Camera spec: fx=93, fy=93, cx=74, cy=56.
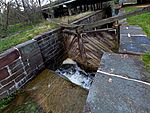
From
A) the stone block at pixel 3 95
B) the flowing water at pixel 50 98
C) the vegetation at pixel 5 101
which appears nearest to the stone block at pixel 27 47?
the flowing water at pixel 50 98

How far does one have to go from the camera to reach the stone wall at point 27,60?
8.57 ft

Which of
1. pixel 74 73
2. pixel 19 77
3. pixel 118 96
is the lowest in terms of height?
pixel 74 73

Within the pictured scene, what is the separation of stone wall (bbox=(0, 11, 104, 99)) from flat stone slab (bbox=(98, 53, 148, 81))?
8.82 ft

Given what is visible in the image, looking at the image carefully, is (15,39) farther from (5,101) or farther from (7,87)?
(5,101)

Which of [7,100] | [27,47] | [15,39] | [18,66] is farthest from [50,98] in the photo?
[15,39]

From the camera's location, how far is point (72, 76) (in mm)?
4406

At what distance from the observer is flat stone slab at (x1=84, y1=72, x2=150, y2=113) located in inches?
27.2

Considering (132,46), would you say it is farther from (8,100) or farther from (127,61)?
(8,100)

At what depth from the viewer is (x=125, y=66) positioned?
3.49 feet

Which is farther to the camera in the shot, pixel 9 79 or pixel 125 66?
pixel 9 79

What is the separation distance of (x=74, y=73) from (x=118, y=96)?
3.91 m

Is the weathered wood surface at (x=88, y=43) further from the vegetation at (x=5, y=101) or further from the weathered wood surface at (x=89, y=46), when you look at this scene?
the vegetation at (x=5, y=101)

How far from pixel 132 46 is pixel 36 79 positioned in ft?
10.3

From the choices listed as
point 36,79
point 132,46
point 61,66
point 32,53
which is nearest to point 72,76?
point 61,66
